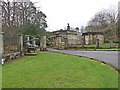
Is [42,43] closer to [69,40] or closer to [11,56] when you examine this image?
[69,40]

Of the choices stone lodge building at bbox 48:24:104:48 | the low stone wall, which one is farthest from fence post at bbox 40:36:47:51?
the low stone wall

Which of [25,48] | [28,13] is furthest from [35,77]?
[28,13]

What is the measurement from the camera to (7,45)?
14.1 m

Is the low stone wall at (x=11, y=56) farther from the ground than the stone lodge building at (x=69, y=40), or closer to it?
closer to it

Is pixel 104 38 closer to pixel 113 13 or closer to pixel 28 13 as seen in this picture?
pixel 113 13

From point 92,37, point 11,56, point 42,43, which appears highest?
point 92,37

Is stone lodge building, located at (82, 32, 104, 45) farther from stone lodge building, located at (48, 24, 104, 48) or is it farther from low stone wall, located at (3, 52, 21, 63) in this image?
low stone wall, located at (3, 52, 21, 63)

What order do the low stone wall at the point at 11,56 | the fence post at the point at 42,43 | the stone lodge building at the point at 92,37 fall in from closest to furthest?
the low stone wall at the point at 11,56 < the fence post at the point at 42,43 < the stone lodge building at the point at 92,37

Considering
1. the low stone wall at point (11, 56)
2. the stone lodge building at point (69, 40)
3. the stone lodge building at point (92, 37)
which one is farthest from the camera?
the stone lodge building at point (92, 37)

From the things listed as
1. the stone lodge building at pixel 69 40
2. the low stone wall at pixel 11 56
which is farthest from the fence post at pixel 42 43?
the low stone wall at pixel 11 56

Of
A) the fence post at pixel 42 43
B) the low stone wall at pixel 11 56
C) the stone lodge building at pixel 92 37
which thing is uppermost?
the stone lodge building at pixel 92 37

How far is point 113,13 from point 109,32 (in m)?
7.73

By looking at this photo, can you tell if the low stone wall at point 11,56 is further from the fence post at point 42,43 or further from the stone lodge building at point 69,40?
the stone lodge building at point 69,40

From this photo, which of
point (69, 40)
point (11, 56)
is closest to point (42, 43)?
point (69, 40)
